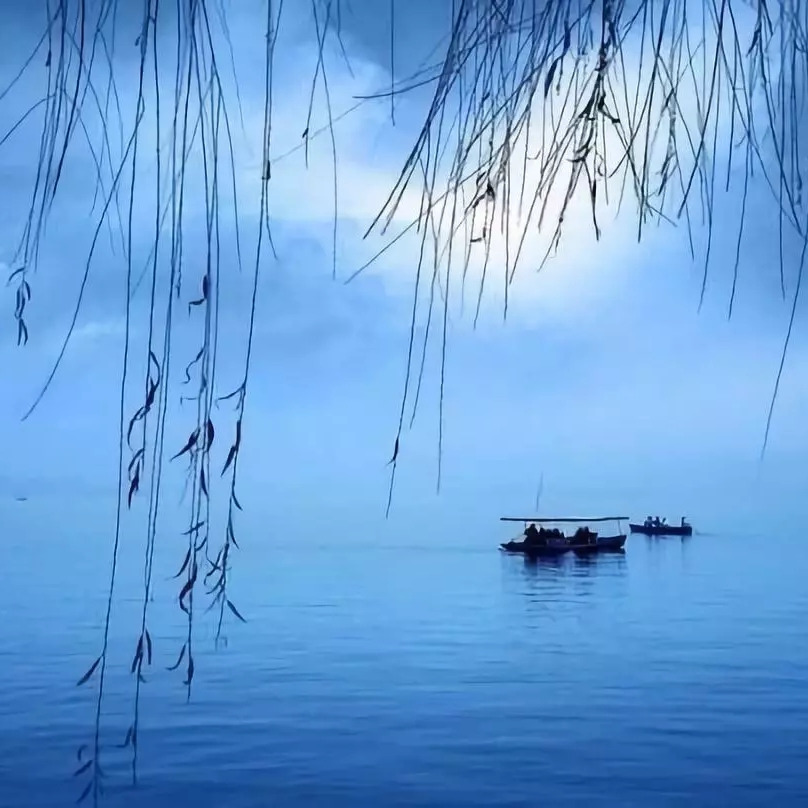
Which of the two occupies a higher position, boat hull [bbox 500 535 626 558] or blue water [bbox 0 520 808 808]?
boat hull [bbox 500 535 626 558]

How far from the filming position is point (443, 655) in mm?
22906

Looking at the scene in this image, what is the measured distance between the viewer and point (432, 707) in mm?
15961

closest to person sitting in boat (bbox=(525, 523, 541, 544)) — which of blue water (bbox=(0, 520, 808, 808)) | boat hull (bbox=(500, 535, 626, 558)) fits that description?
boat hull (bbox=(500, 535, 626, 558))

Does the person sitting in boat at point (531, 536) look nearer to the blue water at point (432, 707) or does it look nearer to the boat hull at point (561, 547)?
the boat hull at point (561, 547)

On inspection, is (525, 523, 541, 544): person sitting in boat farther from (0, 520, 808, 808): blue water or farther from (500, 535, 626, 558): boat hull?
(0, 520, 808, 808): blue water

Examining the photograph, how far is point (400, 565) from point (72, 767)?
57.7 m

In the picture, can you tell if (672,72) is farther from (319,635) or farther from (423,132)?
(319,635)

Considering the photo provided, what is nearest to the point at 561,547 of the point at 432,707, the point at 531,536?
the point at 531,536

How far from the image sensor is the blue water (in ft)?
36.2

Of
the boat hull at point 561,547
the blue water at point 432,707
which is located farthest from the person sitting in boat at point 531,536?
the blue water at point 432,707

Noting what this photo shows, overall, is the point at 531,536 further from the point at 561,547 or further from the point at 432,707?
the point at 432,707

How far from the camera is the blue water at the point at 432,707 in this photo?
36.2 ft

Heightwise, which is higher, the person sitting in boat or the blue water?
the person sitting in boat

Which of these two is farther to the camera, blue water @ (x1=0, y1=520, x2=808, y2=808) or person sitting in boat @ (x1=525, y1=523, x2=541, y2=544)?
person sitting in boat @ (x1=525, y1=523, x2=541, y2=544)
